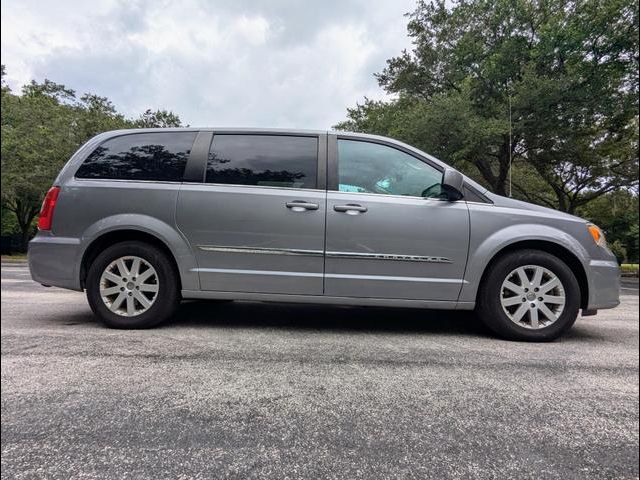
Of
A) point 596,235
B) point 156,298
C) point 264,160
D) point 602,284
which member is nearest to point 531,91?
point 596,235

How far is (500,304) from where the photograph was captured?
266cm

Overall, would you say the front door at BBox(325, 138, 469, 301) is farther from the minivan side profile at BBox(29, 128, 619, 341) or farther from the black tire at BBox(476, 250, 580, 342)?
the black tire at BBox(476, 250, 580, 342)

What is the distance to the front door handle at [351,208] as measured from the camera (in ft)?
8.97

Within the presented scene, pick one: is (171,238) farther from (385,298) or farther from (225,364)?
(385,298)

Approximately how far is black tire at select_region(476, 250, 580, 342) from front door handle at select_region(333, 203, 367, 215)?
107 centimetres

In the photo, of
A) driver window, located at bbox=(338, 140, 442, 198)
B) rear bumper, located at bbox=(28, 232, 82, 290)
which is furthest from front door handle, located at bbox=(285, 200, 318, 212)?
rear bumper, located at bbox=(28, 232, 82, 290)

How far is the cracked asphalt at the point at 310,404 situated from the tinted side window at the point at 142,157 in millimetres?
1185

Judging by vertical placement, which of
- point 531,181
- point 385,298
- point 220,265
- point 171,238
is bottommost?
point 385,298

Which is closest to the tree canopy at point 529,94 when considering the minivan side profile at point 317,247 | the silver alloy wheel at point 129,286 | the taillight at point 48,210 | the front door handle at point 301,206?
the minivan side profile at point 317,247

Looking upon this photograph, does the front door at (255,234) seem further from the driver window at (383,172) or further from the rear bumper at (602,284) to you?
the rear bumper at (602,284)

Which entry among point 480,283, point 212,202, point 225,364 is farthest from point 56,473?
point 480,283

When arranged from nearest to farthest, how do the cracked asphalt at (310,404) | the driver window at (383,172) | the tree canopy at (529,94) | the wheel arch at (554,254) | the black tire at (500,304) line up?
the cracked asphalt at (310,404), the black tire at (500,304), the wheel arch at (554,254), the driver window at (383,172), the tree canopy at (529,94)

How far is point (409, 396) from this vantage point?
1.63m

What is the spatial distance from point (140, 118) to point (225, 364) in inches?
85.6
